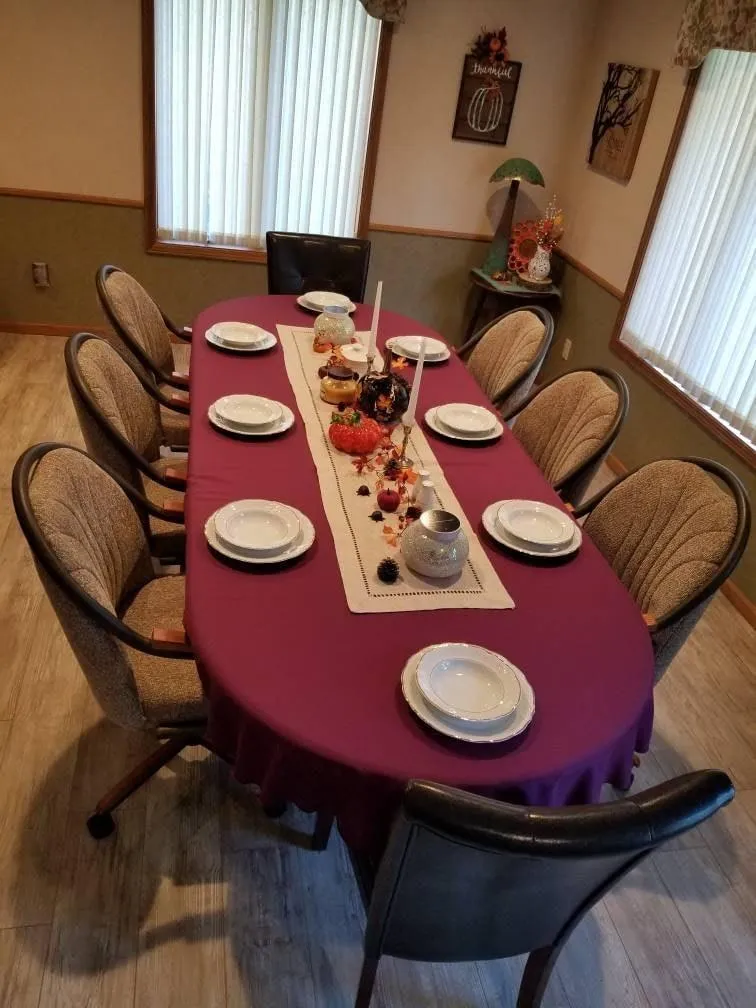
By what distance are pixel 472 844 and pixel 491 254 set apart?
12.8 ft

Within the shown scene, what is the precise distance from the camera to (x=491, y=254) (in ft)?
14.0

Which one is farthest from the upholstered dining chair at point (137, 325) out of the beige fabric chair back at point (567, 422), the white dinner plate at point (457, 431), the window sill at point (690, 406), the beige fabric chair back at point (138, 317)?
the window sill at point (690, 406)

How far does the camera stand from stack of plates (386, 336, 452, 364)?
2602 mm

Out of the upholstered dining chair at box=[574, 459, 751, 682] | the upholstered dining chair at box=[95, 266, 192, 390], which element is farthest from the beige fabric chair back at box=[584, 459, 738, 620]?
the upholstered dining chair at box=[95, 266, 192, 390]

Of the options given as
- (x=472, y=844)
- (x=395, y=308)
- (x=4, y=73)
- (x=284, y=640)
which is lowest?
(x=395, y=308)

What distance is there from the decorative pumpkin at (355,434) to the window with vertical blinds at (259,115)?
2.59m

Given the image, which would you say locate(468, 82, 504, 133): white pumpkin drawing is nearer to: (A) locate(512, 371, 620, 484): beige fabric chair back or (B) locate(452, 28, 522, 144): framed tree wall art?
(B) locate(452, 28, 522, 144): framed tree wall art

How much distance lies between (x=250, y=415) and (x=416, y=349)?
0.86 meters

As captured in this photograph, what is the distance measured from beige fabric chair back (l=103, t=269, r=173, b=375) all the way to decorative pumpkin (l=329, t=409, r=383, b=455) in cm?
95

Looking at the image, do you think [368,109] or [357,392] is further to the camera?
[368,109]

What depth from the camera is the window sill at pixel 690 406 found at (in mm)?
2838

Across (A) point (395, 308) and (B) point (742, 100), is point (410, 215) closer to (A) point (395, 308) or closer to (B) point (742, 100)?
(A) point (395, 308)

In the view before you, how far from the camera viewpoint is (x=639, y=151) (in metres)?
3.54

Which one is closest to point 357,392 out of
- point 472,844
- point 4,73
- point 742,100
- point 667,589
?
point 667,589
